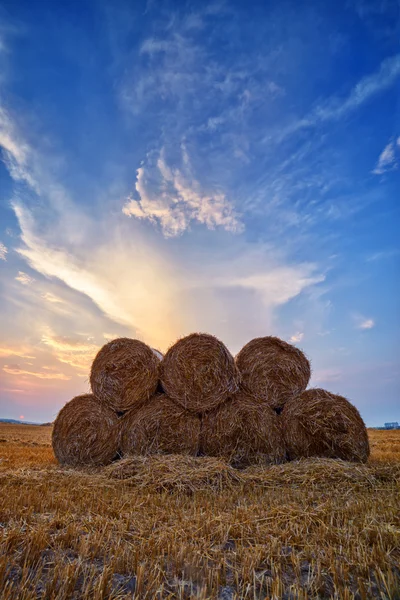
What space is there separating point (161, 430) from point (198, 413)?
661 millimetres

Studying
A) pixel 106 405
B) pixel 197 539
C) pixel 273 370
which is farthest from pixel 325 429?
pixel 197 539

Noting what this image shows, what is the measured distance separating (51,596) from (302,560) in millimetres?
1407

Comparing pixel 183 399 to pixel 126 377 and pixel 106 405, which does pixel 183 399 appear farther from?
pixel 106 405

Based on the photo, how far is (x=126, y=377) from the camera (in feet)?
21.4

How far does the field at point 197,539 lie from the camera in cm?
192

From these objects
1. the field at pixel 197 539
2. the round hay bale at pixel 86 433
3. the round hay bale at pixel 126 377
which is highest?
the round hay bale at pixel 126 377

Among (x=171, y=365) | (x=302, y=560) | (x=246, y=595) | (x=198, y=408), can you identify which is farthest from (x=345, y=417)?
(x=246, y=595)

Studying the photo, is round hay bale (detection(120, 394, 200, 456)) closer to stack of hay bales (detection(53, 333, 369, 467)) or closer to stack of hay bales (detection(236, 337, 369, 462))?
stack of hay bales (detection(53, 333, 369, 467))

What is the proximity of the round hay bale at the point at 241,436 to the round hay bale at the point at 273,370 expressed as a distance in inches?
15.7

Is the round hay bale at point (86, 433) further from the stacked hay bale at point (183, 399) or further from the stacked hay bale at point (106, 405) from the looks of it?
the stacked hay bale at point (183, 399)

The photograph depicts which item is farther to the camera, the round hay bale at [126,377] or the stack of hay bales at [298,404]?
the round hay bale at [126,377]

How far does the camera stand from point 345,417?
20.4 feet

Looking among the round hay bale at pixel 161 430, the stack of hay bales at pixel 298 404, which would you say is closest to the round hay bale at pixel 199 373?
the round hay bale at pixel 161 430

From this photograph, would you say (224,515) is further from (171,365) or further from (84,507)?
(171,365)
